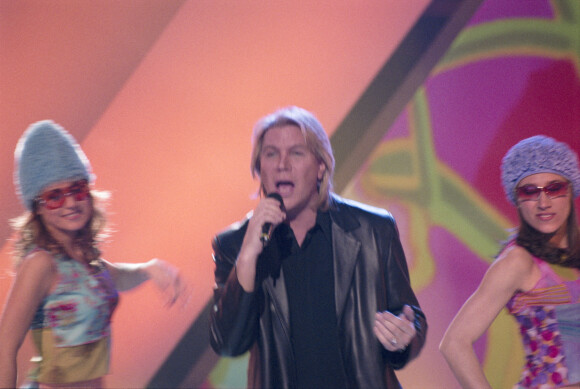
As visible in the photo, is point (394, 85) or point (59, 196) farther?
point (394, 85)

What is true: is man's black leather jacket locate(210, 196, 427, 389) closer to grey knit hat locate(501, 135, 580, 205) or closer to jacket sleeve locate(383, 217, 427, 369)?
jacket sleeve locate(383, 217, 427, 369)

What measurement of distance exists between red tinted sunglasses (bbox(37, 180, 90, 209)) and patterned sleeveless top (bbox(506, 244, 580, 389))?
1855 millimetres

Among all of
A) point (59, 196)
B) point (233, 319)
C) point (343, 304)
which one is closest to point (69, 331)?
point (59, 196)

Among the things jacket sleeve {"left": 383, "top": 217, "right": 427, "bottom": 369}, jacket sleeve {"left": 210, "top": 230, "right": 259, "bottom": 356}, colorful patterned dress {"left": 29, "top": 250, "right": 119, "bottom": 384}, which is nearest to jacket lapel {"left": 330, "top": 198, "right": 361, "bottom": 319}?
jacket sleeve {"left": 383, "top": 217, "right": 427, "bottom": 369}

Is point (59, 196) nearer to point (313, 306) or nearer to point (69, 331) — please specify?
point (69, 331)

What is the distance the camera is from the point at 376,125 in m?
3.78

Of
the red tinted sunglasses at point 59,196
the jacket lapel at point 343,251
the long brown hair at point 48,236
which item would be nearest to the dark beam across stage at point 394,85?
the jacket lapel at point 343,251

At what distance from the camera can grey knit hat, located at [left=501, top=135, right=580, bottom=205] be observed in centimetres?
271

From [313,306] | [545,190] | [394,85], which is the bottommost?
[313,306]

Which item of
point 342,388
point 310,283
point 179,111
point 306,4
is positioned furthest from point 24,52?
point 342,388

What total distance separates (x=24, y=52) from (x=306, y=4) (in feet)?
5.40

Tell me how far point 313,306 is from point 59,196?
1.12m

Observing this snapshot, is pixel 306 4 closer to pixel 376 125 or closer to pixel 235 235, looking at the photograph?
pixel 376 125

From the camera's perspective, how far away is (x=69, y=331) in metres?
2.50
